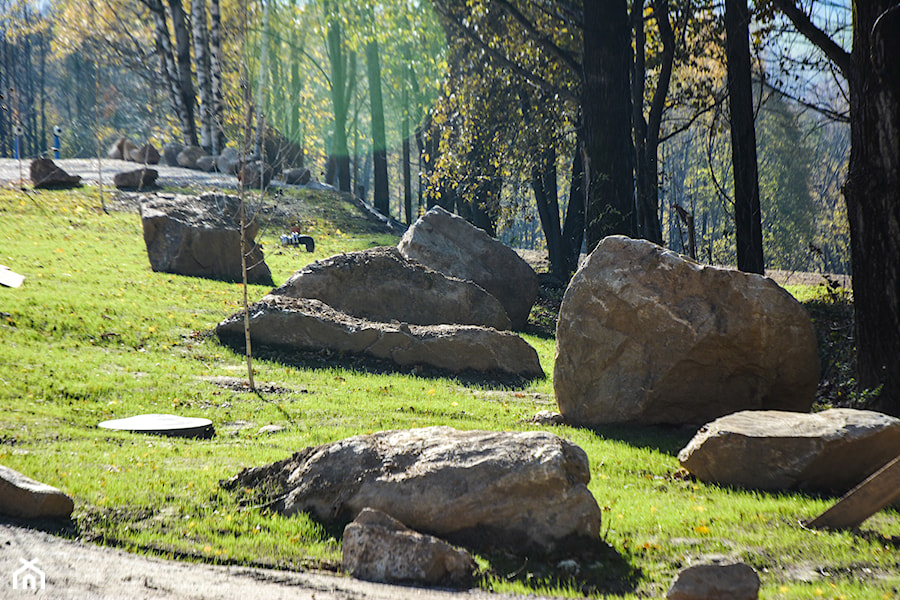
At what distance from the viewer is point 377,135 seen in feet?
119

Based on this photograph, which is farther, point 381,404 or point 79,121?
point 79,121

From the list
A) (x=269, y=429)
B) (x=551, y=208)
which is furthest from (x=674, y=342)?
(x=551, y=208)

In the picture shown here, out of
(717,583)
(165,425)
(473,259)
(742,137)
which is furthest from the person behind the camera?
(473,259)

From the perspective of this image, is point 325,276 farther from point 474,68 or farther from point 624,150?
point 474,68

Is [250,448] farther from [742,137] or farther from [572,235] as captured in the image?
[572,235]

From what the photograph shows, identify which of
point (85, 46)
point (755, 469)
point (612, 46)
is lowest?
point (755, 469)

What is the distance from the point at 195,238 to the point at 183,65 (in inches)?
740

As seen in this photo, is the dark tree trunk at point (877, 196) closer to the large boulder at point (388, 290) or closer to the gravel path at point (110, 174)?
the large boulder at point (388, 290)

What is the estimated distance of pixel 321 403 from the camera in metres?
10.5

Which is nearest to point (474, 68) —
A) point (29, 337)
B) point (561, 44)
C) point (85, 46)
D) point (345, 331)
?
point (561, 44)

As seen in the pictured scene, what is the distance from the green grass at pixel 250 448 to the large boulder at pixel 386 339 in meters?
0.48

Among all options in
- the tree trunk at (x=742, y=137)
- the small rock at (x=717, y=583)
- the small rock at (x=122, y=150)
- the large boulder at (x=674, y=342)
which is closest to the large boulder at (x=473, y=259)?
the tree trunk at (x=742, y=137)

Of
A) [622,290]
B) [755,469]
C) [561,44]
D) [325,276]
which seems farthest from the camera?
[561,44]

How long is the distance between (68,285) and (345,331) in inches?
235
